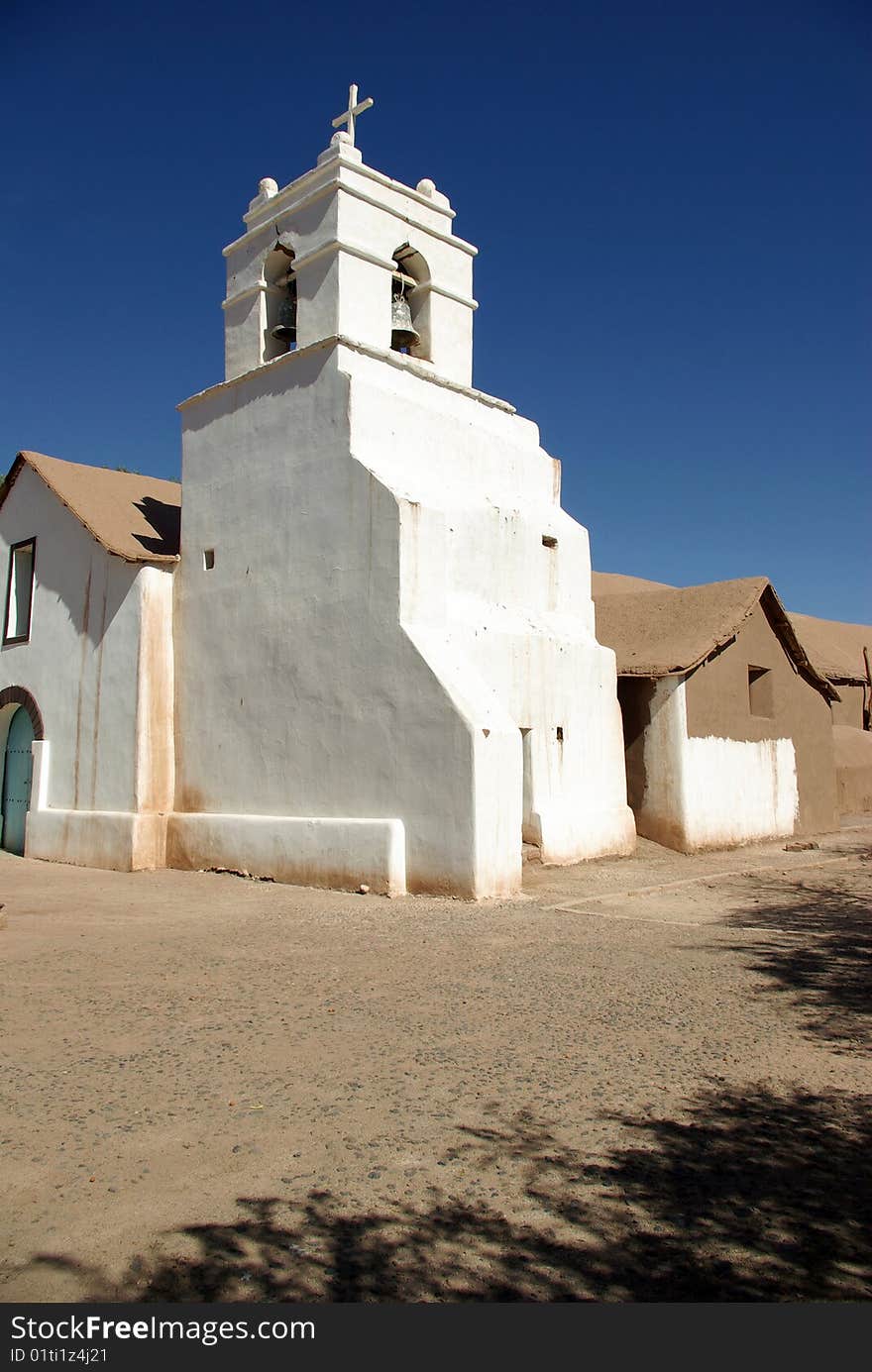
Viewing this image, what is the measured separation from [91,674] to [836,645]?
73.0ft

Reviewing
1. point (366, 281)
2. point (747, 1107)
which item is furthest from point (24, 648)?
point (747, 1107)

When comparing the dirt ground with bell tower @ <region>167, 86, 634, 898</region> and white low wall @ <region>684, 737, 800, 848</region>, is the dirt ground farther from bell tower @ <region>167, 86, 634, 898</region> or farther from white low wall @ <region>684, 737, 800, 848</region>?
white low wall @ <region>684, 737, 800, 848</region>

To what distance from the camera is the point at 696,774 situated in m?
14.6

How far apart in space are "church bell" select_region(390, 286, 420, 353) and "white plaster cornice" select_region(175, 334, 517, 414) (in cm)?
62

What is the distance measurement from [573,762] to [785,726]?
19.9ft

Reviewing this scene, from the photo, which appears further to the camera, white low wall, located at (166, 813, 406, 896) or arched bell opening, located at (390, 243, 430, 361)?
arched bell opening, located at (390, 243, 430, 361)

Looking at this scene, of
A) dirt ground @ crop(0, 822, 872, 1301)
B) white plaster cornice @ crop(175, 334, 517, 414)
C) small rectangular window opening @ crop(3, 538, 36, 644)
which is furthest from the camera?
small rectangular window opening @ crop(3, 538, 36, 644)

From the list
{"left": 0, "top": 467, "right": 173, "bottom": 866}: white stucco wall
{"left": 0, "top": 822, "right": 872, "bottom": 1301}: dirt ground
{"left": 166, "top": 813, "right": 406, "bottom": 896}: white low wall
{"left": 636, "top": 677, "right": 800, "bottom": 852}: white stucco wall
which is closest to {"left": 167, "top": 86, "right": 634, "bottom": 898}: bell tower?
{"left": 166, "top": 813, "right": 406, "bottom": 896}: white low wall

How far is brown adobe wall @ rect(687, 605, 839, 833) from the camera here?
15102mm

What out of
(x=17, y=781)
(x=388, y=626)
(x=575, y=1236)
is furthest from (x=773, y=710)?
(x=575, y=1236)

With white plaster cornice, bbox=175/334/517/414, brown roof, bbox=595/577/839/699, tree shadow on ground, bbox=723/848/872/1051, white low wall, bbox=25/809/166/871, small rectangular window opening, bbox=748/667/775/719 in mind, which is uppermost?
white plaster cornice, bbox=175/334/517/414

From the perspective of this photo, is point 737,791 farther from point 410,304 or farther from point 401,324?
point 410,304

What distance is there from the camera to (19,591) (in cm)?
1658

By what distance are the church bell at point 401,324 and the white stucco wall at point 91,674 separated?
4.64m
